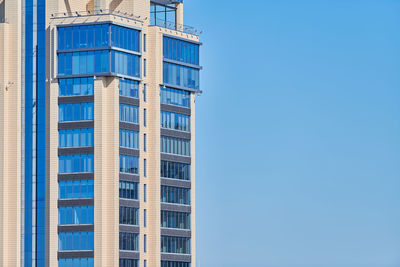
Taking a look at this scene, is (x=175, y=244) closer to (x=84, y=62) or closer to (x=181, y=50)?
(x=181, y=50)

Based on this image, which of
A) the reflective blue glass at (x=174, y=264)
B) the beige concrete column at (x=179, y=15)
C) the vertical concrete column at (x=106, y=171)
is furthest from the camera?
the beige concrete column at (x=179, y=15)

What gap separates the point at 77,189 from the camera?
168m

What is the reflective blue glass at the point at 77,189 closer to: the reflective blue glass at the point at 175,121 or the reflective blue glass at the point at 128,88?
the reflective blue glass at the point at 128,88

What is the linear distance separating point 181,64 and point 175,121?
8366 millimetres

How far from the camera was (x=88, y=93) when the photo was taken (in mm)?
169125

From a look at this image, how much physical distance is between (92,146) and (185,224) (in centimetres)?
1997

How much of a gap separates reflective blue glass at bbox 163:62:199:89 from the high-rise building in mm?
287

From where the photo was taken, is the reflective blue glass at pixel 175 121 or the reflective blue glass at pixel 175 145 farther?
the reflective blue glass at pixel 175 121

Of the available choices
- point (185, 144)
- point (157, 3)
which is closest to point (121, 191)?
point (185, 144)

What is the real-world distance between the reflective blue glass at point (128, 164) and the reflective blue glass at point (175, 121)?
7834 millimetres

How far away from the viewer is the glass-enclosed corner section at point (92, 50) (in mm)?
169375

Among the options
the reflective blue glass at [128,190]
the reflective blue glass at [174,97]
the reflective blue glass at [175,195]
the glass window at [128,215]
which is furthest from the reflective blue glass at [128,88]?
Result: the glass window at [128,215]

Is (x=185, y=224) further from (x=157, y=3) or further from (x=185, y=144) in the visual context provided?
(x=157, y=3)

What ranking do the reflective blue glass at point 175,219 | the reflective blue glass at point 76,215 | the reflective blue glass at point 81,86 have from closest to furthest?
the reflective blue glass at point 76,215
the reflective blue glass at point 81,86
the reflective blue glass at point 175,219
